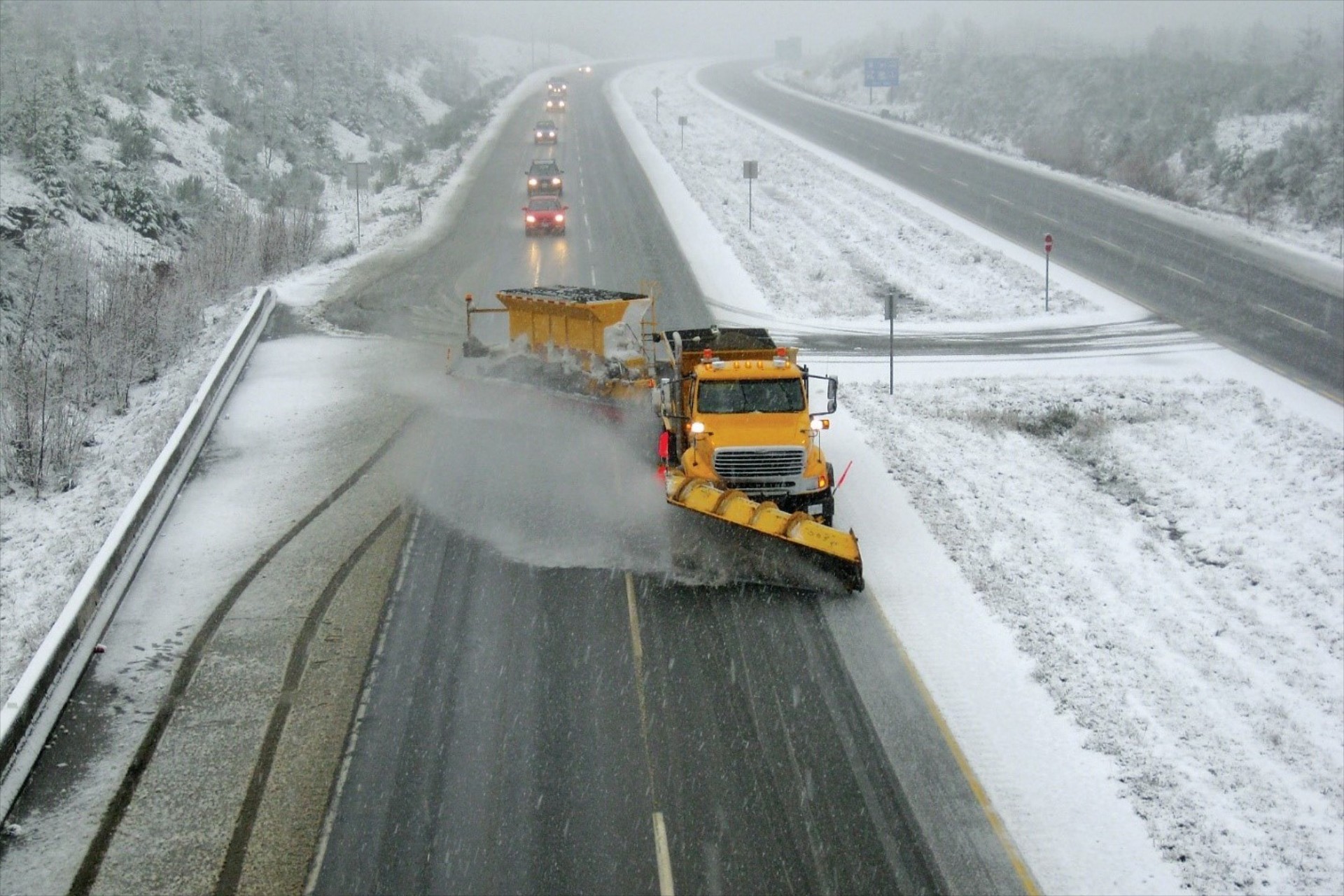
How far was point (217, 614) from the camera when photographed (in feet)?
45.1

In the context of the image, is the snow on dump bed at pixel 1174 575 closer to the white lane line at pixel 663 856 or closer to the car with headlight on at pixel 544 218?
the white lane line at pixel 663 856

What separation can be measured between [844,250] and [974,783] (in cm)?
3018

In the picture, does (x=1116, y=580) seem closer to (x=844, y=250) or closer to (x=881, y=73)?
(x=844, y=250)

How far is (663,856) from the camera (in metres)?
9.54

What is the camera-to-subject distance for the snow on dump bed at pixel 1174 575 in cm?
1091

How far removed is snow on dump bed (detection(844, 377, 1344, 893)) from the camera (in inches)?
429

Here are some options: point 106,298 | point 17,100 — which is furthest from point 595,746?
point 17,100

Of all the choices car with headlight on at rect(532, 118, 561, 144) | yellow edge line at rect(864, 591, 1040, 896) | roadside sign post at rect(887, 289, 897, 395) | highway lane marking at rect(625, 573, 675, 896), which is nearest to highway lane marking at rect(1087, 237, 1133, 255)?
roadside sign post at rect(887, 289, 897, 395)

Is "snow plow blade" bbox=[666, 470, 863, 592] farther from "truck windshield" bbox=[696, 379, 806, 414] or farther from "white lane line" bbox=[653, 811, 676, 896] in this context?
"white lane line" bbox=[653, 811, 676, 896]

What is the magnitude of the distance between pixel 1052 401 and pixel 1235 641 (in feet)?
31.4

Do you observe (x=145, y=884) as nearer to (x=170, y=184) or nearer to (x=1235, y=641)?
(x=1235, y=641)

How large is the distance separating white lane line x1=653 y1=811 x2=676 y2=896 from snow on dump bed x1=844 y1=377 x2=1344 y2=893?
4425mm

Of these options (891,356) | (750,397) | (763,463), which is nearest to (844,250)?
(891,356)

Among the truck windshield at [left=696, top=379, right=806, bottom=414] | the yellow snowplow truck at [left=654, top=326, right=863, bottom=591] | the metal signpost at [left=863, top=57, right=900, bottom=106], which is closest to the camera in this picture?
the yellow snowplow truck at [left=654, top=326, right=863, bottom=591]
